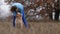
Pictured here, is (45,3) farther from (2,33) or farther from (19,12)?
(2,33)

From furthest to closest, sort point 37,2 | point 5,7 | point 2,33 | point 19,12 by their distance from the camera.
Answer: point 5,7 → point 37,2 → point 19,12 → point 2,33

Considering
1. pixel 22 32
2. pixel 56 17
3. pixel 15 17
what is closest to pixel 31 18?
pixel 56 17

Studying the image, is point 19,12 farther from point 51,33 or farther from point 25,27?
point 51,33

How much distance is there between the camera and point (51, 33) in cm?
989

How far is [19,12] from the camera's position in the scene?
35.9ft

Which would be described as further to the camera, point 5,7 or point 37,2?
point 5,7

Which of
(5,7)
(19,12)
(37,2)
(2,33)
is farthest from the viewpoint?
(5,7)

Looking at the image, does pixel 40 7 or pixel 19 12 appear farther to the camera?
pixel 40 7

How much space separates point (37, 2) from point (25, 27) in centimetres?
819

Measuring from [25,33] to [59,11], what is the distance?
1144cm

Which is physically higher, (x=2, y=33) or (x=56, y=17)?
(x=2, y=33)

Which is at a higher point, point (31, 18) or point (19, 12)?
point (19, 12)

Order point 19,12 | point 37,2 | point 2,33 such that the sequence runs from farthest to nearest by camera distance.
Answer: point 37,2 < point 19,12 < point 2,33

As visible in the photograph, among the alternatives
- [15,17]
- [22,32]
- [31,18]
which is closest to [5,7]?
[31,18]
